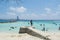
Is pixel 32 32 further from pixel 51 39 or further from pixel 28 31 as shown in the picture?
pixel 51 39

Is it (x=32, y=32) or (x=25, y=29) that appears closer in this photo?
(x=32, y=32)

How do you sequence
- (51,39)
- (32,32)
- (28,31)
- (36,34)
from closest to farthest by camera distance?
(51,39) < (36,34) < (32,32) < (28,31)

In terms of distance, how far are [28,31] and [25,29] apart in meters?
0.80

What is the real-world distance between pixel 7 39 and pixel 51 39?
14.0ft

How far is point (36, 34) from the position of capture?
13.9m

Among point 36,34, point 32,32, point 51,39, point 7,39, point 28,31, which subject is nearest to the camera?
point 51,39

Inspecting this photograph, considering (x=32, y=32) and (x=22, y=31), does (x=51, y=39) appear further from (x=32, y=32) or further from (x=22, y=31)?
(x=22, y=31)

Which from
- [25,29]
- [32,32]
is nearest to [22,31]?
[25,29]

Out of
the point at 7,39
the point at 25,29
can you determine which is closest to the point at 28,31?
the point at 25,29

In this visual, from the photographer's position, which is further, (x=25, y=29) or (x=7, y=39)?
(x=25, y=29)

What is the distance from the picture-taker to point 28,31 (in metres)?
16.2

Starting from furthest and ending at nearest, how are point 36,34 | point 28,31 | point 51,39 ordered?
point 28,31, point 36,34, point 51,39

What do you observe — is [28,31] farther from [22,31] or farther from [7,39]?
[7,39]

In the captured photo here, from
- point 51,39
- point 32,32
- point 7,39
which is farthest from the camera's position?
point 32,32
